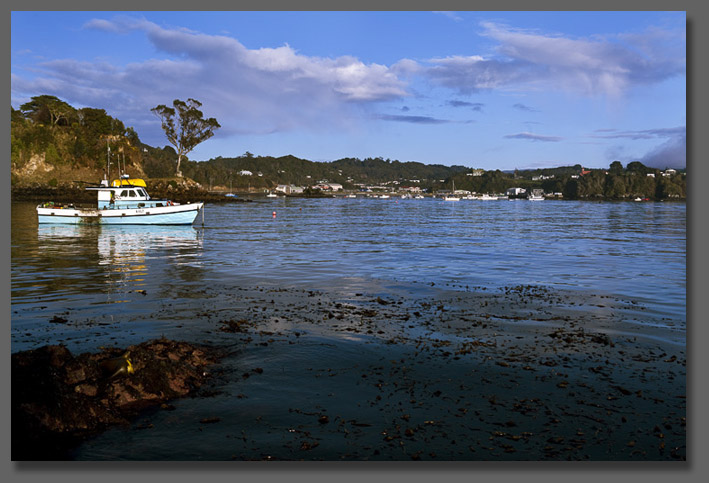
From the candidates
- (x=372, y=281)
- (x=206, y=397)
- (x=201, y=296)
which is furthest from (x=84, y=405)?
(x=372, y=281)

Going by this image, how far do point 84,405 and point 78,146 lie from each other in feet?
473

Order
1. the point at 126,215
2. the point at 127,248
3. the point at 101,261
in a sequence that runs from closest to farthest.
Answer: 1. the point at 101,261
2. the point at 127,248
3. the point at 126,215

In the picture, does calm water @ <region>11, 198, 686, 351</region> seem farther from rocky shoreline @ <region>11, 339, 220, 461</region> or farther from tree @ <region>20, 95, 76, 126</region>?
tree @ <region>20, 95, 76, 126</region>

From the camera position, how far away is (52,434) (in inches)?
300

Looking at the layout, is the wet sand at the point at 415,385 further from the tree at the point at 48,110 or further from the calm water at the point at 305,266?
the tree at the point at 48,110

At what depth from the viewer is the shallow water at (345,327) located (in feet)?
25.5

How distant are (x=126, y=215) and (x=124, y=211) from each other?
0.44 m

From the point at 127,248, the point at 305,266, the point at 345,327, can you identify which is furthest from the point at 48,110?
the point at 345,327

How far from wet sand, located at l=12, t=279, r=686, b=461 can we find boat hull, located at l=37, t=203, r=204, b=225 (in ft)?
122

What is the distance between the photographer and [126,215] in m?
51.3

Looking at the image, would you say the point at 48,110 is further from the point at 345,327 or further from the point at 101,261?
the point at 345,327

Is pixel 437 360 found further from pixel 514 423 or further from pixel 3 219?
pixel 3 219

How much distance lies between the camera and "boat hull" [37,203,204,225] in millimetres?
51250

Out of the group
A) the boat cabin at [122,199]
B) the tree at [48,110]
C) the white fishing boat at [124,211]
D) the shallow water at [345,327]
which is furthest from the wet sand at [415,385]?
the tree at [48,110]
